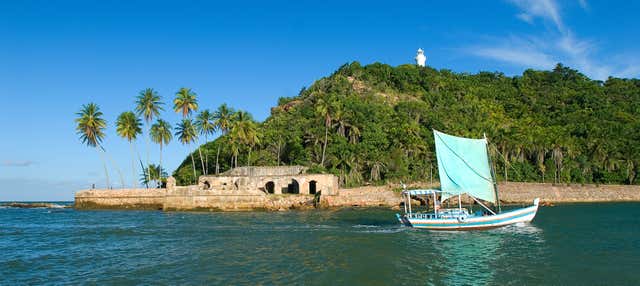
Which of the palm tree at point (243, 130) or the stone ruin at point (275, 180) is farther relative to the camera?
the palm tree at point (243, 130)

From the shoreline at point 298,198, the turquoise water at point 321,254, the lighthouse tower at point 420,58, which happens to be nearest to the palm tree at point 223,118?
the shoreline at point 298,198

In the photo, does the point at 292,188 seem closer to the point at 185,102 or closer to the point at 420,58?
the point at 185,102

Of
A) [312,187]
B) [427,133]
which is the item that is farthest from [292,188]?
[427,133]

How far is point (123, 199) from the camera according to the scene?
61719 mm

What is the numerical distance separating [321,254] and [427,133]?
56387 mm

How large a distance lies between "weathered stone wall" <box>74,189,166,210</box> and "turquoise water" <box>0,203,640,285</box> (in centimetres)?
1978

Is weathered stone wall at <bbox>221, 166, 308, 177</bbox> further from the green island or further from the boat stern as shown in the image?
the boat stern

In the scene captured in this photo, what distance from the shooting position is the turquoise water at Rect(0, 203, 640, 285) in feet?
66.1

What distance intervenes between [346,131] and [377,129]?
5.06 m

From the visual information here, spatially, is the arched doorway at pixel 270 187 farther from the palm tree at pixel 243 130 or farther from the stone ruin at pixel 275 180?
the palm tree at pixel 243 130

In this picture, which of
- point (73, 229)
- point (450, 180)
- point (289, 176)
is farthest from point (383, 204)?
point (73, 229)

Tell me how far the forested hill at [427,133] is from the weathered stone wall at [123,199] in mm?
14033

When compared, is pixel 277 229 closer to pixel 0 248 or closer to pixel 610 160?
pixel 0 248

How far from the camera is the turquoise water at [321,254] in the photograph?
20.2m
